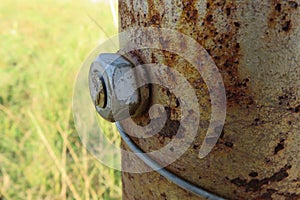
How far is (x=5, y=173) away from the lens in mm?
2314

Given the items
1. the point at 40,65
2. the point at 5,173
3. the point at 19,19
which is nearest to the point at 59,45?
the point at 40,65

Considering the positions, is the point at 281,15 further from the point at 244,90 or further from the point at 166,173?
the point at 166,173

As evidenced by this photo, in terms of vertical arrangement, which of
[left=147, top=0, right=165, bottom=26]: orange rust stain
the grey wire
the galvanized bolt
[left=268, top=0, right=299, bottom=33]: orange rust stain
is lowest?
the grey wire

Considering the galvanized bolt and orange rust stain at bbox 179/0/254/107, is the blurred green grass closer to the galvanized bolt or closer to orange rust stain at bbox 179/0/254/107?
the galvanized bolt

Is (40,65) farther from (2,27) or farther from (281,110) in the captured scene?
(281,110)

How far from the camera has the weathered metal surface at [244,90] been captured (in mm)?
484

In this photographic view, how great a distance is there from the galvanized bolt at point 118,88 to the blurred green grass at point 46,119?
60 centimetres

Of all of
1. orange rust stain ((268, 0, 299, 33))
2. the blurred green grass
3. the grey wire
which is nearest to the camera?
orange rust stain ((268, 0, 299, 33))

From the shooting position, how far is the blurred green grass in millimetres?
2148

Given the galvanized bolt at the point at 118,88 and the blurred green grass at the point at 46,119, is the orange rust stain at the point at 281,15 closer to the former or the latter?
the galvanized bolt at the point at 118,88

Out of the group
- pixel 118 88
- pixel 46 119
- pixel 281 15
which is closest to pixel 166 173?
pixel 118 88

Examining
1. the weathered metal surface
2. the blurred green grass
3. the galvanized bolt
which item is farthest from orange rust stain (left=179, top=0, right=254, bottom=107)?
the blurred green grass

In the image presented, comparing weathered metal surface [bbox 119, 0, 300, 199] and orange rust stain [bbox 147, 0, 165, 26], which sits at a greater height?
orange rust stain [bbox 147, 0, 165, 26]

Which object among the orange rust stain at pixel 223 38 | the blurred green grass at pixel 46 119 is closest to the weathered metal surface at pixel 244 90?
the orange rust stain at pixel 223 38
